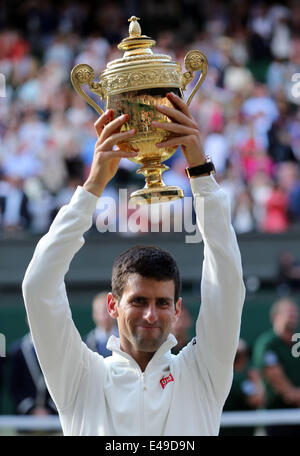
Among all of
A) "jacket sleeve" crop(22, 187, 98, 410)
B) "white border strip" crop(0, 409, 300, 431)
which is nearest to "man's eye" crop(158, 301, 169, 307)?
"jacket sleeve" crop(22, 187, 98, 410)

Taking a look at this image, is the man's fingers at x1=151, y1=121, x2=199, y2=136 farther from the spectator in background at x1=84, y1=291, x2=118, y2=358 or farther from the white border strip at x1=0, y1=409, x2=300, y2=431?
the spectator in background at x1=84, y1=291, x2=118, y2=358

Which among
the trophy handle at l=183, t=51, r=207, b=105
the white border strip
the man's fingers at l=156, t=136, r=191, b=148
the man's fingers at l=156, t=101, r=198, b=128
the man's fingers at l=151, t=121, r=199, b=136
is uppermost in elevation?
the trophy handle at l=183, t=51, r=207, b=105

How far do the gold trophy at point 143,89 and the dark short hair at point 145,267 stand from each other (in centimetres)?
26

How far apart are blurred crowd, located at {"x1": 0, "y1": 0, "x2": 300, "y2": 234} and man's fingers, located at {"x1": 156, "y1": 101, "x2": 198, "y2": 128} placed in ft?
20.4

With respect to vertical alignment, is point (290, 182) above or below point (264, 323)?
above

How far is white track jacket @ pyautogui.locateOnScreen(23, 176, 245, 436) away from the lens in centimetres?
312

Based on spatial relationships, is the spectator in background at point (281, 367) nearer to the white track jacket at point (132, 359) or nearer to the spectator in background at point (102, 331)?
the spectator in background at point (102, 331)

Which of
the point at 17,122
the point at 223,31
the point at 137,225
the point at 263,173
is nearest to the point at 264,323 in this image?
the point at 137,225

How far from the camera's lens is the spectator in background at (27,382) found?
6.98m

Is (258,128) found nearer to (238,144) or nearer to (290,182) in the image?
(238,144)

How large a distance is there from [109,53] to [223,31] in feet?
6.65

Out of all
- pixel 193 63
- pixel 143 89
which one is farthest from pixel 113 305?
pixel 193 63

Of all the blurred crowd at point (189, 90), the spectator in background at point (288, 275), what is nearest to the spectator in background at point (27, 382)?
the blurred crowd at point (189, 90)
